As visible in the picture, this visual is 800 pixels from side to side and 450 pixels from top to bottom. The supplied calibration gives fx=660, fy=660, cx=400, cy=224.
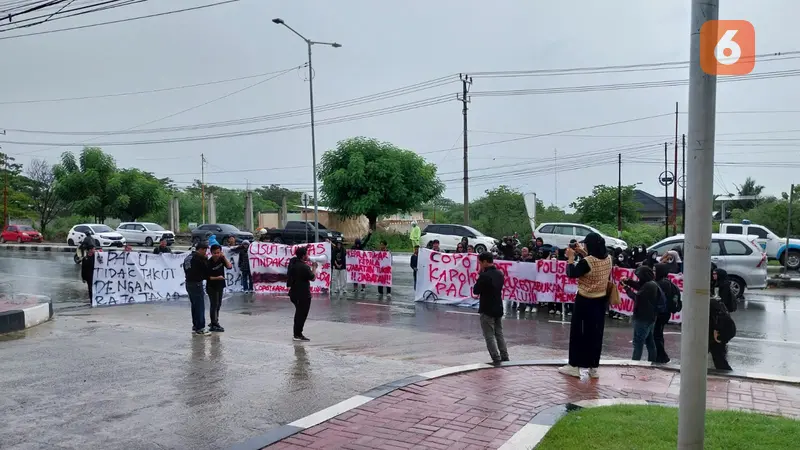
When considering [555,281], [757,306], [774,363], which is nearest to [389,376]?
[774,363]

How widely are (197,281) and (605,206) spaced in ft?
135

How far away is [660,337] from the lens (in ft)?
32.2

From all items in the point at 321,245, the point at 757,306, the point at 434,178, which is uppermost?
the point at 434,178

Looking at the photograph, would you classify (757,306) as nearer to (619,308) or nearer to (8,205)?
(619,308)

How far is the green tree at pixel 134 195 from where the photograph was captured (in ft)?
171

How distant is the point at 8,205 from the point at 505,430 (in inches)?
2542

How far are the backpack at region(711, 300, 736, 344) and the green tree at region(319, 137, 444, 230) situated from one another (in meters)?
35.4

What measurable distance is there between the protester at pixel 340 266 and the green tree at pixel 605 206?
32.8 meters

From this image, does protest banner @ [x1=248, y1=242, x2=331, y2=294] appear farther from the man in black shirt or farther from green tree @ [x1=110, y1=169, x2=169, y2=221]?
green tree @ [x1=110, y1=169, x2=169, y2=221]

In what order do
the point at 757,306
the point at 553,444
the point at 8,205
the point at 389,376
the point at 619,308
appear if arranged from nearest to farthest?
1. the point at 553,444
2. the point at 389,376
3. the point at 619,308
4. the point at 757,306
5. the point at 8,205

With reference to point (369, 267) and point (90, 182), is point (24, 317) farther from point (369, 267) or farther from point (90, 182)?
point (90, 182)

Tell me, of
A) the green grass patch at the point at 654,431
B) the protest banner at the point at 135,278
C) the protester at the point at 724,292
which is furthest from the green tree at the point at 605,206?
the green grass patch at the point at 654,431

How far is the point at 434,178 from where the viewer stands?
46656 mm

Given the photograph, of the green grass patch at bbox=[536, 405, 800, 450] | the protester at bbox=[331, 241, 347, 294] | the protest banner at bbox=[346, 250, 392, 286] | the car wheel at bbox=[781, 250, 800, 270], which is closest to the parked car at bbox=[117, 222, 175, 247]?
the protest banner at bbox=[346, 250, 392, 286]
